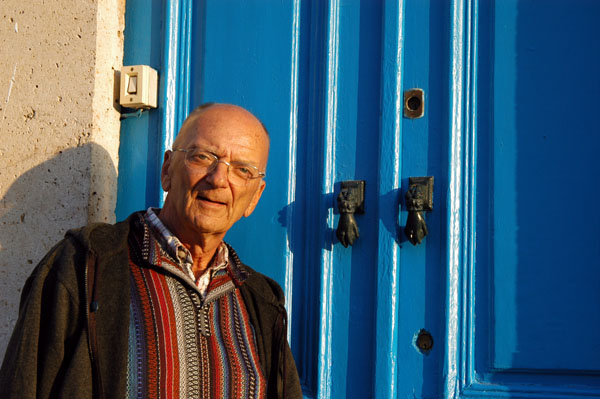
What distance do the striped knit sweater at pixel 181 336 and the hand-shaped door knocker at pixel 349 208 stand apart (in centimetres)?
40

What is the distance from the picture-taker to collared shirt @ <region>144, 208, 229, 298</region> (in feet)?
5.74

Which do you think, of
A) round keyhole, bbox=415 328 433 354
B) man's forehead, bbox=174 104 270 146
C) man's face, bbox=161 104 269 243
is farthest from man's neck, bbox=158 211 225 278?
round keyhole, bbox=415 328 433 354

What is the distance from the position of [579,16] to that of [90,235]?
4.94 feet

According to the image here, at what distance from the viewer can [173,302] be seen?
169cm

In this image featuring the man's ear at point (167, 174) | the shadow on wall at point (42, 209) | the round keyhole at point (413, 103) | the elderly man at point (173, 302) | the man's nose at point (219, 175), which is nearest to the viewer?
the elderly man at point (173, 302)

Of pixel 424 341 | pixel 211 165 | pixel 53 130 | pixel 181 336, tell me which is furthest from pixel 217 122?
pixel 424 341

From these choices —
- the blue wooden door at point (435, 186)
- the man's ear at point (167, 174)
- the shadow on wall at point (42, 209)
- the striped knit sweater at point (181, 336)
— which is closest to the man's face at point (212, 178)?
the man's ear at point (167, 174)

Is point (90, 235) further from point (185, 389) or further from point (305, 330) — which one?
point (305, 330)

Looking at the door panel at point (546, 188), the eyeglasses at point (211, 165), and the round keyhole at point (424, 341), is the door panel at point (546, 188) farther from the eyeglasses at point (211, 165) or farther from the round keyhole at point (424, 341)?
the eyeglasses at point (211, 165)

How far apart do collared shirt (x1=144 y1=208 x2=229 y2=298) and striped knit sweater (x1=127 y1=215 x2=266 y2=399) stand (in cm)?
2

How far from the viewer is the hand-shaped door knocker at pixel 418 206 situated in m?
1.89

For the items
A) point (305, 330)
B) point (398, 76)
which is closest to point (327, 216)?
point (305, 330)

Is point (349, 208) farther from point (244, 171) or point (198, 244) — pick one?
point (198, 244)

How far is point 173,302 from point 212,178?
35cm
